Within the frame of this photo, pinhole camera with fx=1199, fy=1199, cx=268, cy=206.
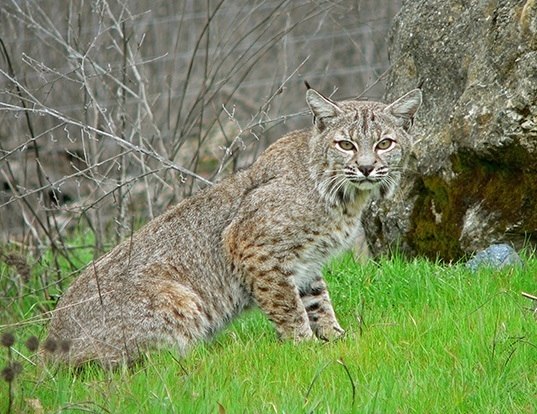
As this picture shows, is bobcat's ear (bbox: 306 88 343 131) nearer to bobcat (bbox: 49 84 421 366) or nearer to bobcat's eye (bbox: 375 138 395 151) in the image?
bobcat (bbox: 49 84 421 366)

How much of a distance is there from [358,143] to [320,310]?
3.07 ft

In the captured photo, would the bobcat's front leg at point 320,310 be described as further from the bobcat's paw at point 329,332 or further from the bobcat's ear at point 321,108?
the bobcat's ear at point 321,108

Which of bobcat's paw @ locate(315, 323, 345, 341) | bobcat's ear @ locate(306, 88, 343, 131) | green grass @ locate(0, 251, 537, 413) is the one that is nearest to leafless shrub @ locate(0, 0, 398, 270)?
bobcat's ear @ locate(306, 88, 343, 131)

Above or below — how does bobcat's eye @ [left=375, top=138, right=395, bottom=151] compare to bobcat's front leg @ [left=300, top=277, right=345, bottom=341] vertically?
above

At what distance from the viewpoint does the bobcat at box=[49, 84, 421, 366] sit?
20.3 feet

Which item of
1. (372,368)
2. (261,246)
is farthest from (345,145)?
(372,368)

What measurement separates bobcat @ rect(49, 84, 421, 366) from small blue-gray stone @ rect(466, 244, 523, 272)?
2.20 ft

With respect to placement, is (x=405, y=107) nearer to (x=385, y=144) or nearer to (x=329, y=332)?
(x=385, y=144)

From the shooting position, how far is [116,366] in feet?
19.7

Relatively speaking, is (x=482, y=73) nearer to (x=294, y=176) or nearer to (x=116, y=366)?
Result: (x=294, y=176)

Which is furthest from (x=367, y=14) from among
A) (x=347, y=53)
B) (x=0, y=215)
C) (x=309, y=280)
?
(x=309, y=280)

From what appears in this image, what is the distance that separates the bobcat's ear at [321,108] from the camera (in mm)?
6551

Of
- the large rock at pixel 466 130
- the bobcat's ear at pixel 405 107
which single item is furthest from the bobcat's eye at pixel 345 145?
the large rock at pixel 466 130

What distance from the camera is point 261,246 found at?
21.1 ft
